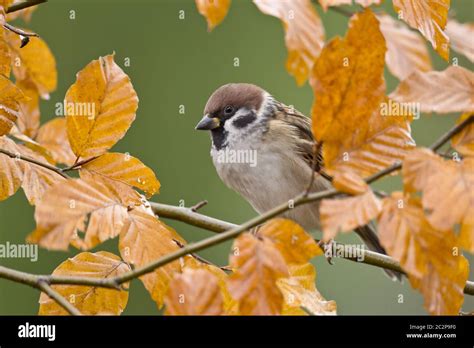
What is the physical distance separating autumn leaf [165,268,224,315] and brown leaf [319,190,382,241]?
0.50 feet

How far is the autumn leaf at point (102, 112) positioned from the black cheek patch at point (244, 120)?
4.18 feet

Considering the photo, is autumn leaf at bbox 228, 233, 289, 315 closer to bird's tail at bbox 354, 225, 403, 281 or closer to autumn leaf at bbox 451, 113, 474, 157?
autumn leaf at bbox 451, 113, 474, 157

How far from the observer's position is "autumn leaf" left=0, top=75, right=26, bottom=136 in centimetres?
123

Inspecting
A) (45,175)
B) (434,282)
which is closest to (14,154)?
(45,175)

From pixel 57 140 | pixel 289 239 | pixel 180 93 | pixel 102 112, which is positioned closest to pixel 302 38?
pixel 102 112

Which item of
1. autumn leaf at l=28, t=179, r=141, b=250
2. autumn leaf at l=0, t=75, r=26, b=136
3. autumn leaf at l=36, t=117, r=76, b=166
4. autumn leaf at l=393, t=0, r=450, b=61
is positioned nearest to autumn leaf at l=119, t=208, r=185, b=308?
autumn leaf at l=28, t=179, r=141, b=250

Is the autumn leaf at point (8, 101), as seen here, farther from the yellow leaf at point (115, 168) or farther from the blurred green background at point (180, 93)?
the blurred green background at point (180, 93)

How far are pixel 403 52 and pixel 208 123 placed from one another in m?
0.92

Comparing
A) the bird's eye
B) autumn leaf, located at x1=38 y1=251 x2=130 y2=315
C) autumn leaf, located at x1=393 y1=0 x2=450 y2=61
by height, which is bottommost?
autumn leaf, located at x1=38 y1=251 x2=130 y2=315

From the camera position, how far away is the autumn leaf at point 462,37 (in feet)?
5.57

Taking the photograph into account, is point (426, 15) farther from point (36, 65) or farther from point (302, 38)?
point (36, 65)

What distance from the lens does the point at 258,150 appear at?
2.51 m

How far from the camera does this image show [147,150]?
4.46m
